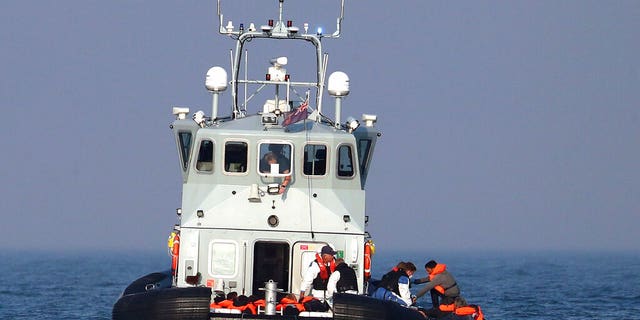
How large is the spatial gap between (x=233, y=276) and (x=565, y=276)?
150 ft

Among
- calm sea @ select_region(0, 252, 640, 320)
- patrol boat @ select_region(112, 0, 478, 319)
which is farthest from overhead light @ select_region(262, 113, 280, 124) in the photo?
calm sea @ select_region(0, 252, 640, 320)

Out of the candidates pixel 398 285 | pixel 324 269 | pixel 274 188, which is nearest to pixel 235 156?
pixel 274 188

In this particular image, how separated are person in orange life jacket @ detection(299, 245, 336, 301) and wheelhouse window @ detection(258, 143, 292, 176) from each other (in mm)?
1829

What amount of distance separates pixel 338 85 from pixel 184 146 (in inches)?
121

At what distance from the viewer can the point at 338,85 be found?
23094 millimetres

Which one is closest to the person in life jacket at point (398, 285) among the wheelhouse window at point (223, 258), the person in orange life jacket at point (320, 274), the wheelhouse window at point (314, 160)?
the person in orange life jacket at point (320, 274)

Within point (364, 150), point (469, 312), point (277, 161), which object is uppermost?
point (364, 150)

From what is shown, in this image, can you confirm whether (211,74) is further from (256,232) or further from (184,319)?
(184,319)

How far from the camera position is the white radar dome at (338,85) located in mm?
23078

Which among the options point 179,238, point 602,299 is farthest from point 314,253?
point 602,299

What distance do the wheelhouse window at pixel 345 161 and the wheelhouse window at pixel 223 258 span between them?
7.32ft

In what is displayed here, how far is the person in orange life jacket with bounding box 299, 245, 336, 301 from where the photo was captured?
20766mm

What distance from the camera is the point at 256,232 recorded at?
72.8 ft

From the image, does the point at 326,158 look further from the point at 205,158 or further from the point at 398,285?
the point at 398,285
